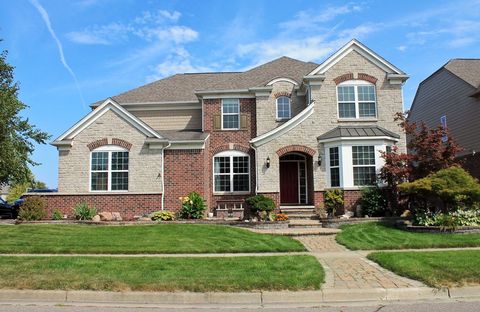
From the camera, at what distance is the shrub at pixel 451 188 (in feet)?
49.3

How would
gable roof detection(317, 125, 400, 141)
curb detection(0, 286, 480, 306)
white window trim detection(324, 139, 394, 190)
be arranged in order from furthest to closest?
gable roof detection(317, 125, 400, 141) → white window trim detection(324, 139, 394, 190) → curb detection(0, 286, 480, 306)

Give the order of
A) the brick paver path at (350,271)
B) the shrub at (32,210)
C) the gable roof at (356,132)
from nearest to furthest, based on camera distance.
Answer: the brick paver path at (350,271) < the shrub at (32,210) < the gable roof at (356,132)

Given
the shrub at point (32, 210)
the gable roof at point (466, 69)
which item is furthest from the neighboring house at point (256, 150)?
the gable roof at point (466, 69)

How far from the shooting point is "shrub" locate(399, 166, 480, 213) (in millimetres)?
15023

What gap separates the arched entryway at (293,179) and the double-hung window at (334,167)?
8.23 feet

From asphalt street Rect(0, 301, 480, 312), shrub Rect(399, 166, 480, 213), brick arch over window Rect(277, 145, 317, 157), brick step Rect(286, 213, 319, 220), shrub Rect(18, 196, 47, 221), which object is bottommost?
asphalt street Rect(0, 301, 480, 312)

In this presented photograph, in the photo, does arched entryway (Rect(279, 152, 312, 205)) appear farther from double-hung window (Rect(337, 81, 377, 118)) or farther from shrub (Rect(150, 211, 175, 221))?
shrub (Rect(150, 211, 175, 221))

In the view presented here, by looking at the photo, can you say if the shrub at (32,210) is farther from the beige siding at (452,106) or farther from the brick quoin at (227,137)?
the beige siding at (452,106)

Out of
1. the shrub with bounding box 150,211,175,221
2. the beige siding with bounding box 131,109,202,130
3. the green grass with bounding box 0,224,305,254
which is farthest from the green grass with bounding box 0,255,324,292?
the beige siding with bounding box 131,109,202,130

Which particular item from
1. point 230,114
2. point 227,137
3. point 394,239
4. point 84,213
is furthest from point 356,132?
point 84,213

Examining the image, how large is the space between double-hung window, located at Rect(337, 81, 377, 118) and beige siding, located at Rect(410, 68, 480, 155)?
646 centimetres

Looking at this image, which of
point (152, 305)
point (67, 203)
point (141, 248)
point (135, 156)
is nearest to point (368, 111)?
point (135, 156)

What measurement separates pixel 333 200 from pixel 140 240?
30.1 feet

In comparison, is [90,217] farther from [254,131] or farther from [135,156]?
[254,131]
